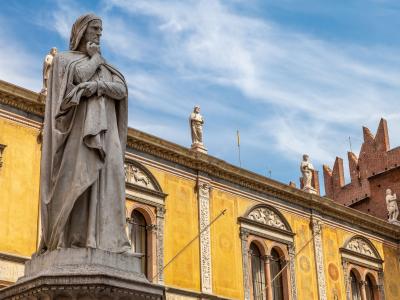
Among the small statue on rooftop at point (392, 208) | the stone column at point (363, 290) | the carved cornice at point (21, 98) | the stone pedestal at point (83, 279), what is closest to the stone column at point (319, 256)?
the stone column at point (363, 290)

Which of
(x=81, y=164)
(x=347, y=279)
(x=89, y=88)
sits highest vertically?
(x=347, y=279)

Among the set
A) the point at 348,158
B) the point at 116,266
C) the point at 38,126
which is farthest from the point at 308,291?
the point at 116,266

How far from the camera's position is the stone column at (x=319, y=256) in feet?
81.1

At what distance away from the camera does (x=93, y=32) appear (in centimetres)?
588

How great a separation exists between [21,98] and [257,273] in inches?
350

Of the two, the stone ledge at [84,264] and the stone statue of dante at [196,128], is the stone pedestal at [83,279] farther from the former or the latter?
the stone statue of dante at [196,128]

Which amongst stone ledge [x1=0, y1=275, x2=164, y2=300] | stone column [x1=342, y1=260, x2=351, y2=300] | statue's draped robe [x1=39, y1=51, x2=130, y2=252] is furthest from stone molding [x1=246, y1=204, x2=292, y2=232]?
stone ledge [x1=0, y1=275, x2=164, y2=300]

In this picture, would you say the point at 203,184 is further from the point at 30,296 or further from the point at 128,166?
the point at 30,296

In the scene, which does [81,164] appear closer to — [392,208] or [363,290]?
[363,290]

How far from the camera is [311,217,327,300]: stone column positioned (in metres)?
24.7

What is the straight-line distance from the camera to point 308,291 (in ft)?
79.7

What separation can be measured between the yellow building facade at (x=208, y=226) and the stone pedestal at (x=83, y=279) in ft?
40.1

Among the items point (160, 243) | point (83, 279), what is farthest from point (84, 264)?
point (160, 243)

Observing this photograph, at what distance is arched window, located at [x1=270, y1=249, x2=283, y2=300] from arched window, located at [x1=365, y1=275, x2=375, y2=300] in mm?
4467
